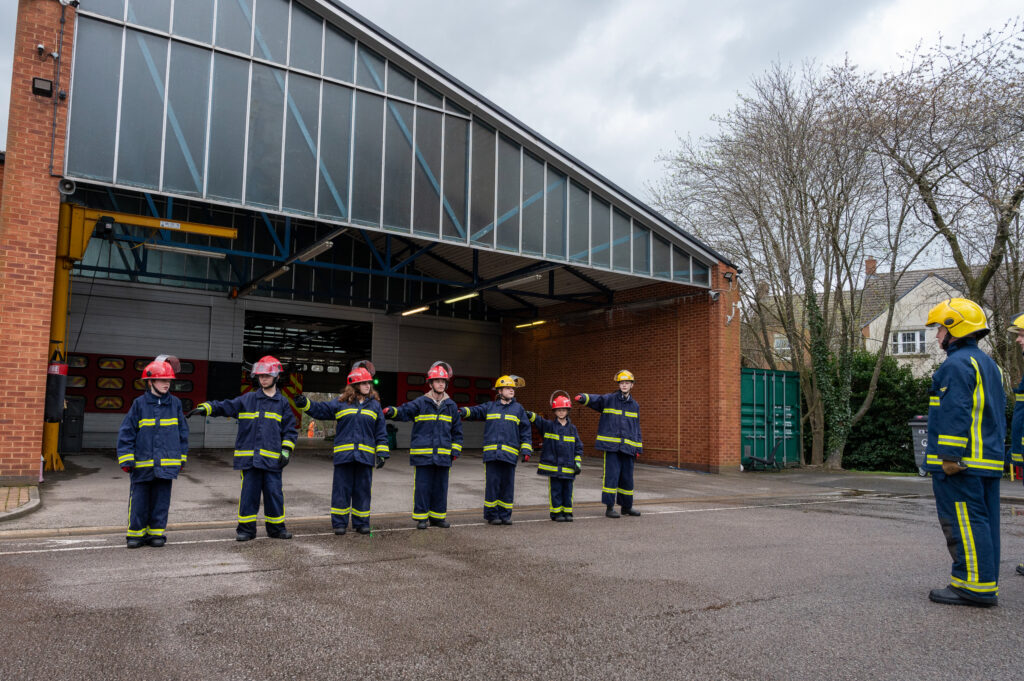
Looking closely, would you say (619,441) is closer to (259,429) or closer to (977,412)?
(259,429)

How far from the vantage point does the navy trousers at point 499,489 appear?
9141 mm

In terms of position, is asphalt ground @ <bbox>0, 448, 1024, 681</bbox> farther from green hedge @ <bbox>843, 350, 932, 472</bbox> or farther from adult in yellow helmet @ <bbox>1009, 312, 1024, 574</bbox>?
green hedge @ <bbox>843, 350, 932, 472</bbox>

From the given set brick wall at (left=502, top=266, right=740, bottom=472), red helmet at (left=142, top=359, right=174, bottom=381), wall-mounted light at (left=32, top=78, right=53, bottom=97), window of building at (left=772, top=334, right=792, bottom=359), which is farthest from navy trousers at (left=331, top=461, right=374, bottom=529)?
window of building at (left=772, top=334, right=792, bottom=359)

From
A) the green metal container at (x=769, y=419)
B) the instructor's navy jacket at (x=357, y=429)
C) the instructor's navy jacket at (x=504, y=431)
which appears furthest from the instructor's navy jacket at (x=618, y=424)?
the green metal container at (x=769, y=419)

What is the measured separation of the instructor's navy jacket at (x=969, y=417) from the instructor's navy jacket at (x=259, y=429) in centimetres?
585

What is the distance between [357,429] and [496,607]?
142 inches

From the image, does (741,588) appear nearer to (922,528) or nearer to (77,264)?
(922,528)

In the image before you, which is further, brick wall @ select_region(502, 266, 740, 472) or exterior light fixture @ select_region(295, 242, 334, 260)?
brick wall @ select_region(502, 266, 740, 472)

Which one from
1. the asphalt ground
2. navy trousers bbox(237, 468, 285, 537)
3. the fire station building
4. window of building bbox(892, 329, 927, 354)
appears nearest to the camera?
the asphalt ground

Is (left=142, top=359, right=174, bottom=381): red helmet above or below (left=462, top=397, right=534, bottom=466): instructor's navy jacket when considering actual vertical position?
above

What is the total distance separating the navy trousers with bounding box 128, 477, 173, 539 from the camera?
7.00 metres

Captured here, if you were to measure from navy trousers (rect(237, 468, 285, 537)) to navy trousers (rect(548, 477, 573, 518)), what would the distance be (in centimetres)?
350

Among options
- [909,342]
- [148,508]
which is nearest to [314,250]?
[148,508]

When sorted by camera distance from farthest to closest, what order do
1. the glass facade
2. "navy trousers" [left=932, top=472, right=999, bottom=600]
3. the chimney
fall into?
the chimney, the glass facade, "navy trousers" [left=932, top=472, right=999, bottom=600]
